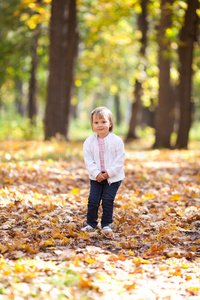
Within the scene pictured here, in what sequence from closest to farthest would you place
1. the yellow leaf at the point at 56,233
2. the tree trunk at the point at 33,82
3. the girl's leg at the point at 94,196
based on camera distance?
1. the yellow leaf at the point at 56,233
2. the girl's leg at the point at 94,196
3. the tree trunk at the point at 33,82

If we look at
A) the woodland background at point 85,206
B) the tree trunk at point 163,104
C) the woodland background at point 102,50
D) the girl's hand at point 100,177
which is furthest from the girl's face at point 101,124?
the tree trunk at point 163,104

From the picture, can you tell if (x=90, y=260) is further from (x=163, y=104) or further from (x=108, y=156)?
(x=163, y=104)

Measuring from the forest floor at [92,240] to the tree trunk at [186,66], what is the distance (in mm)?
6047

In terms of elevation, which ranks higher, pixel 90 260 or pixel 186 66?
pixel 186 66

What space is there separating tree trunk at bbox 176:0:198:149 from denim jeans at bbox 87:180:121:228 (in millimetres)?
10181

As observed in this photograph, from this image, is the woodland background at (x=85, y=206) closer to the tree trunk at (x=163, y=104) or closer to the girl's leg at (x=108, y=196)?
the tree trunk at (x=163, y=104)

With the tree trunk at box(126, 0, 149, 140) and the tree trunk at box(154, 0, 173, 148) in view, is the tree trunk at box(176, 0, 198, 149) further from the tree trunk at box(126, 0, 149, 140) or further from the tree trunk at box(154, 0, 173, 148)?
the tree trunk at box(126, 0, 149, 140)

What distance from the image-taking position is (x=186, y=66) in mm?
14492

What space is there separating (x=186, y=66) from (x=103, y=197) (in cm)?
1060

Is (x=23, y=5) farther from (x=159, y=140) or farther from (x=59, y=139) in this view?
(x=159, y=140)

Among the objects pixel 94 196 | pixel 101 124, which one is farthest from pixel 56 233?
pixel 101 124

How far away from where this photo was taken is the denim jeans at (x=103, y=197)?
509cm

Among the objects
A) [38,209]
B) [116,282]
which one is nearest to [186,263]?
[116,282]

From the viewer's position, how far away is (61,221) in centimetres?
556
